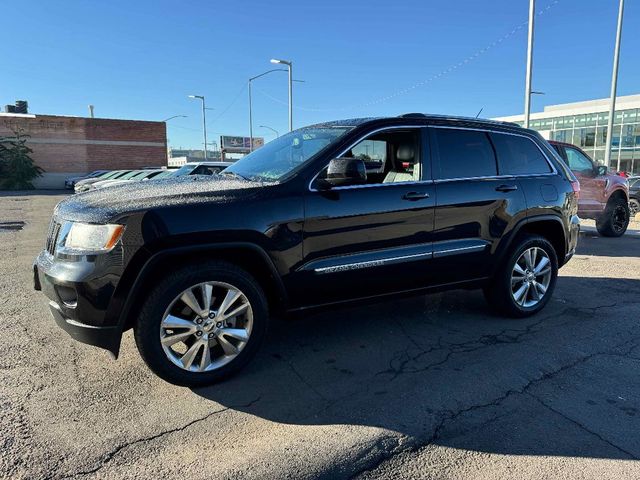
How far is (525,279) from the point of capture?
483cm

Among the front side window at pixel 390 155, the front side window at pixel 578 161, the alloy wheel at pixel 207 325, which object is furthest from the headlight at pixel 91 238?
the front side window at pixel 578 161

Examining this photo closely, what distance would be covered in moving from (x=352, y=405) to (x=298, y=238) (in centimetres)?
120

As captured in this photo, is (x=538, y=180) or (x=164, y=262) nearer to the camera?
(x=164, y=262)

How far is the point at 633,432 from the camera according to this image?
2869 mm

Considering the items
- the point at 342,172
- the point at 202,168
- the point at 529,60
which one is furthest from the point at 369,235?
the point at 529,60

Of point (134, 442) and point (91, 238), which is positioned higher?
point (91, 238)

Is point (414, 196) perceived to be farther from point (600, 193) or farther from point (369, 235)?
point (600, 193)

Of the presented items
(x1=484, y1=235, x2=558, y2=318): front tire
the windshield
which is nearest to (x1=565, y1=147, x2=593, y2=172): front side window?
(x1=484, y1=235, x2=558, y2=318): front tire

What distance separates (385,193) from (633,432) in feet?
7.45

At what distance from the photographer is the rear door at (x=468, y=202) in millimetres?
4203

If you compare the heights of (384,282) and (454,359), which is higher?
(384,282)

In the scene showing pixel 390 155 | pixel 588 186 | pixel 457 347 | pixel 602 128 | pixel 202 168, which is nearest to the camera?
pixel 457 347

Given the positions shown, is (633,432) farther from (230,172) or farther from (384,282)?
(230,172)

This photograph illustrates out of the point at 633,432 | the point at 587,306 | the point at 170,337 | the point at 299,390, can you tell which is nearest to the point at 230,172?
the point at 170,337
